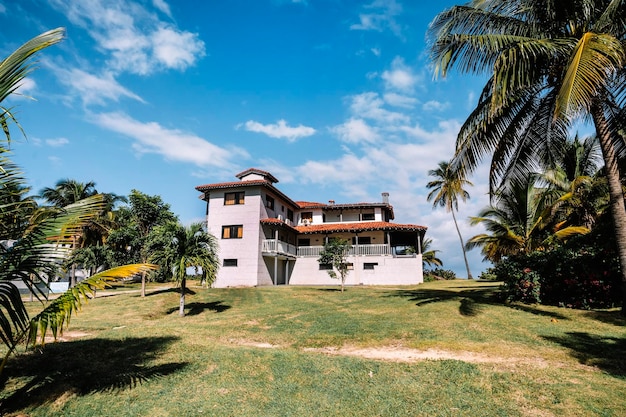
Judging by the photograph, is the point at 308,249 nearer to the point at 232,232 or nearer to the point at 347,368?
the point at 232,232

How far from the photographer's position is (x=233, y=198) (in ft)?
104

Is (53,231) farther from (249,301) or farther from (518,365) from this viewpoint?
(249,301)

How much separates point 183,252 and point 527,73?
15815 millimetres

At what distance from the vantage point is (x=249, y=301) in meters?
21.0

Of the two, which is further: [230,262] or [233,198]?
[233,198]

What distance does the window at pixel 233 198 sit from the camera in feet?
103

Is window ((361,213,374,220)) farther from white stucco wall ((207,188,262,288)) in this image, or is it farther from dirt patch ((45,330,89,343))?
dirt patch ((45,330,89,343))

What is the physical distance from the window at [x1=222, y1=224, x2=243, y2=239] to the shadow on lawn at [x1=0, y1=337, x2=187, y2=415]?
20.7 m

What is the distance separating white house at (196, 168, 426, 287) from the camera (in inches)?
1193

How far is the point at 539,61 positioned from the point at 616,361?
29.6 feet

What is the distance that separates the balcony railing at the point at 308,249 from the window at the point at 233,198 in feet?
14.5

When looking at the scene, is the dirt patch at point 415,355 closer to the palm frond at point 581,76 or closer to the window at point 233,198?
the palm frond at point 581,76

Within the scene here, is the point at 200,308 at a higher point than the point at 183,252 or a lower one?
lower

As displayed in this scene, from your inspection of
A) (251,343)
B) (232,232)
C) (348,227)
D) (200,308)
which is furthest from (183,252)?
(348,227)
